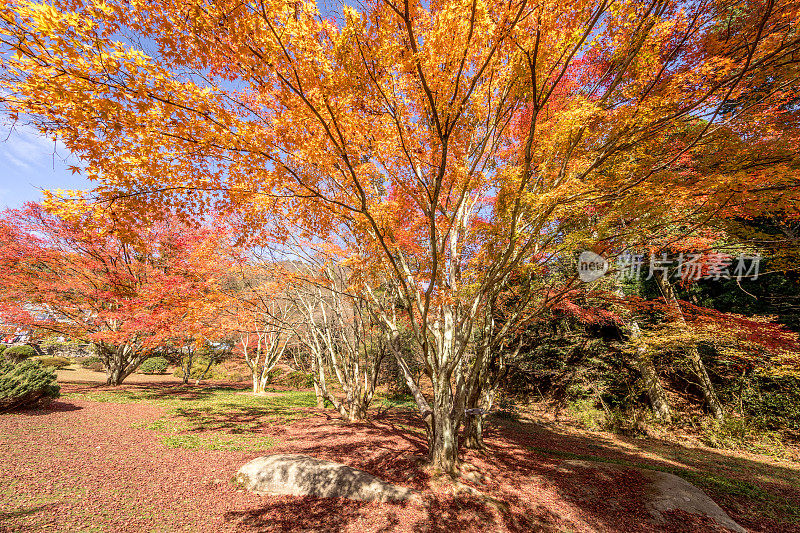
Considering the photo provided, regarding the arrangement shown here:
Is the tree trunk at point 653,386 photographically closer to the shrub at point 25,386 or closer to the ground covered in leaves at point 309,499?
the ground covered in leaves at point 309,499

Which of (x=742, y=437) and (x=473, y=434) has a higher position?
(x=473, y=434)

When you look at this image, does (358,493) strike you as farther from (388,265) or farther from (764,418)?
(764,418)

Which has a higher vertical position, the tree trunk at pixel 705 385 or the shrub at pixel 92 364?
the shrub at pixel 92 364

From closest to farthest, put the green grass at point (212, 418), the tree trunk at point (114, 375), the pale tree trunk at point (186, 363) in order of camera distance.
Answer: the green grass at point (212, 418)
the tree trunk at point (114, 375)
the pale tree trunk at point (186, 363)

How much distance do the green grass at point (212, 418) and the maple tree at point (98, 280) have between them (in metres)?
2.09

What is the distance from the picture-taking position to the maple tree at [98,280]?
31.2ft

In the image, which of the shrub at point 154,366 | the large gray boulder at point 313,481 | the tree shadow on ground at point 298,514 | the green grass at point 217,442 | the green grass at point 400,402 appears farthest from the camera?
the shrub at point 154,366

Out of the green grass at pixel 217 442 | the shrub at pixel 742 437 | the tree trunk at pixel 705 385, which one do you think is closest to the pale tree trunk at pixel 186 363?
the green grass at pixel 217 442

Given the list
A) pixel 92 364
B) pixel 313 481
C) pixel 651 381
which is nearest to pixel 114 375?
pixel 92 364

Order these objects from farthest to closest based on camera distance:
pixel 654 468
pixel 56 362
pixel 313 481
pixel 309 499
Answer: pixel 56 362
pixel 654 468
pixel 313 481
pixel 309 499

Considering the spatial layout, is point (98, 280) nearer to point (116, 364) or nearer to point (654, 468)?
point (116, 364)

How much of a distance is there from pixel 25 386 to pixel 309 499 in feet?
25.4

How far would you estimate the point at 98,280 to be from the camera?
A: 10.5 meters

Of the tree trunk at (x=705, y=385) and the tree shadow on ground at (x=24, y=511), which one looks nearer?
the tree shadow on ground at (x=24, y=511)
